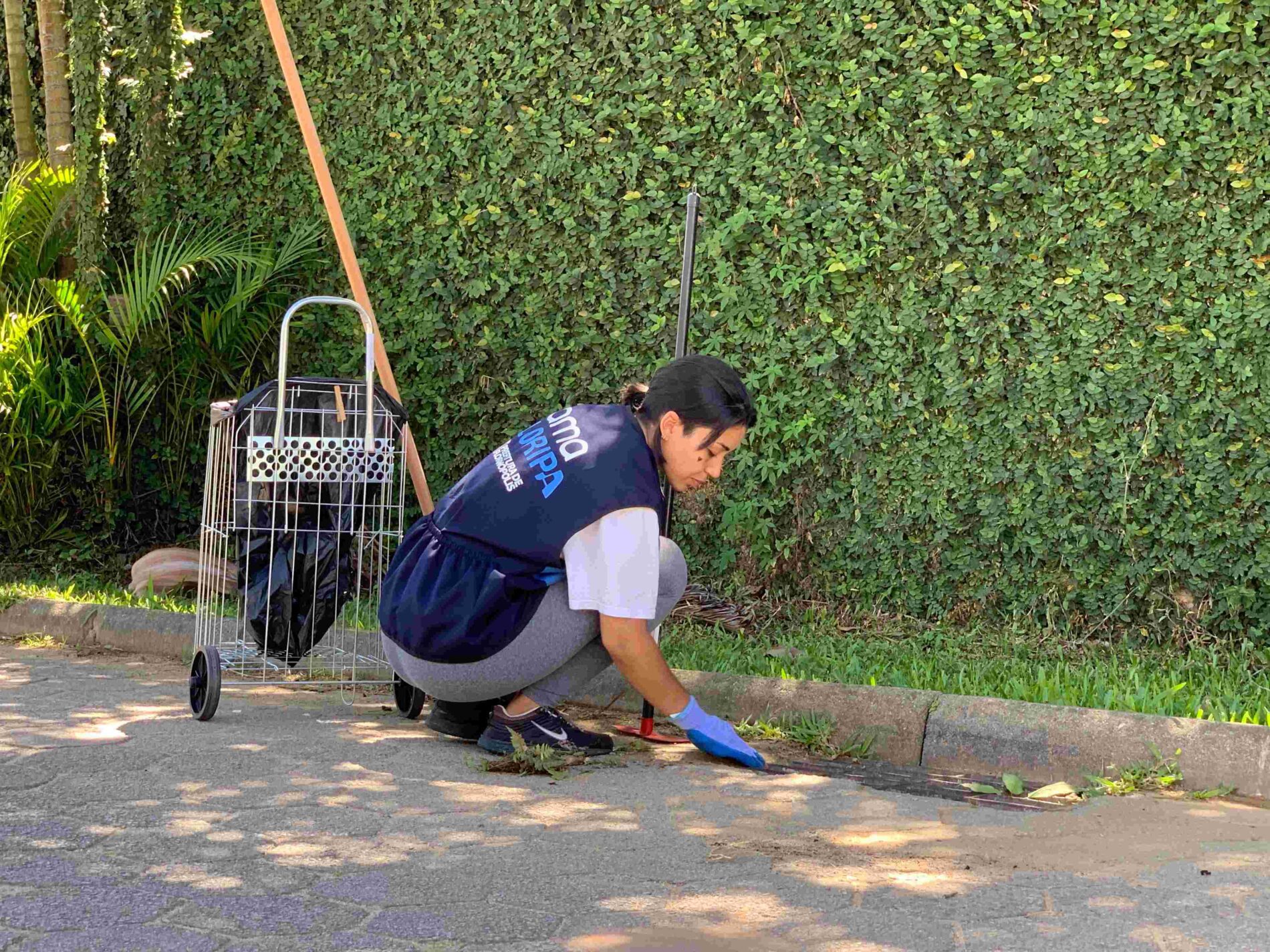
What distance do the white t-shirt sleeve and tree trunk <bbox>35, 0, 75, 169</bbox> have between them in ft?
16.6

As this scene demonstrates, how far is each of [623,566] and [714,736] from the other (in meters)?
0.57

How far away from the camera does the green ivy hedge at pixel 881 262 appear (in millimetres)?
5105

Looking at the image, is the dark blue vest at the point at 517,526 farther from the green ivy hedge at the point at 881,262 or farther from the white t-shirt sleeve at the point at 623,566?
the green ivy hedge at the point at 881,262

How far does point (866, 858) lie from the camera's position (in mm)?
3305

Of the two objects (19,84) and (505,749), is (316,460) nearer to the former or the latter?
(505,749)

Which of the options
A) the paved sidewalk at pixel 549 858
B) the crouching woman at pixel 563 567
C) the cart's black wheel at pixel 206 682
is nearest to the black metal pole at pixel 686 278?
the crouching woman at pixel 563 567

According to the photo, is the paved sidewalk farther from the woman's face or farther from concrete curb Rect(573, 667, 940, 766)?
the woman's face

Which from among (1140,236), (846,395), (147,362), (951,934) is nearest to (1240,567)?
(1140,236)

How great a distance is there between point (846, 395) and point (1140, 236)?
1259 mm

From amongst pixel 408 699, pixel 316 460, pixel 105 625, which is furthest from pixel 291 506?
pixel 105 625

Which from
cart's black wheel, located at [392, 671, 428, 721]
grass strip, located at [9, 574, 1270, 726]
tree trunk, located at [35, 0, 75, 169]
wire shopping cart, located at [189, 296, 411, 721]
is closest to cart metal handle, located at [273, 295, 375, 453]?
wire shopping cart, located at [189, 296, 411, 721]

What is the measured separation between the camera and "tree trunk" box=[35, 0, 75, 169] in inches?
303

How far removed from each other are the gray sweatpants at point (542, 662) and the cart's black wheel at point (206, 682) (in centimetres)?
55

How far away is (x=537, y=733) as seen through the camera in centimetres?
418
